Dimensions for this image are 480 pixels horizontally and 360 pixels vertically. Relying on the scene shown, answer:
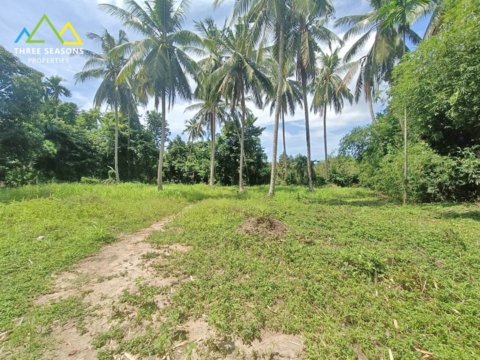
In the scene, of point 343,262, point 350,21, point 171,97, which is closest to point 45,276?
point 343,262

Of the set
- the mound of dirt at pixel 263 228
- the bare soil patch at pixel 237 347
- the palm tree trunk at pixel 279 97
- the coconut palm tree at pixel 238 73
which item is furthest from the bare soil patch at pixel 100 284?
the coconut palm tree at pixel 238 73

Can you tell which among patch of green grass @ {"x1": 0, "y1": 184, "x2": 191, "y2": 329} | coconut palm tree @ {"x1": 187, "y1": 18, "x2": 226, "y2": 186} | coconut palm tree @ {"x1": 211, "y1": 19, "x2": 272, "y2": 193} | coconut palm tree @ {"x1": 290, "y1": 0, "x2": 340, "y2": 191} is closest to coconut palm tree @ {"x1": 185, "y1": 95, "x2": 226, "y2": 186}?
coconut palm tree @ {"x1": 187, "y1": 18, "x2": 226, "y2": 186}

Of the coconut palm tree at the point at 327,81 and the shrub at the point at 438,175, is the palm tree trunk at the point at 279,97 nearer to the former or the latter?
the shrub at the point at 438,175

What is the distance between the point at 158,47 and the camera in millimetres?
12461

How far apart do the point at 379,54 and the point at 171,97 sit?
36.4 ft

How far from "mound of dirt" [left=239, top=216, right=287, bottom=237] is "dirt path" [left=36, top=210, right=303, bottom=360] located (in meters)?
1.31

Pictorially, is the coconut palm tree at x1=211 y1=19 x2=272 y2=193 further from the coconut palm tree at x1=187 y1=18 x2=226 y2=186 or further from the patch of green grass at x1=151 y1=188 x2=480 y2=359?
the patch of green grass at x1=151 y1=188 x2=480 y2=359

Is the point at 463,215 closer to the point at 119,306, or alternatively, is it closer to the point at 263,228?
the point at 263,228

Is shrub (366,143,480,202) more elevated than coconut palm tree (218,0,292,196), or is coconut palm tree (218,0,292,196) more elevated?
coconut palm tree (218,0,292,196)

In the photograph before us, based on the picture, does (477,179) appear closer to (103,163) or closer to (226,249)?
(226,249)

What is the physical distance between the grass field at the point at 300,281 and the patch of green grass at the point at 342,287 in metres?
0.01

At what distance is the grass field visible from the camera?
2.63 metres

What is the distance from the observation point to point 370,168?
56.1 ft

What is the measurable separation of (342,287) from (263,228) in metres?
2.29
